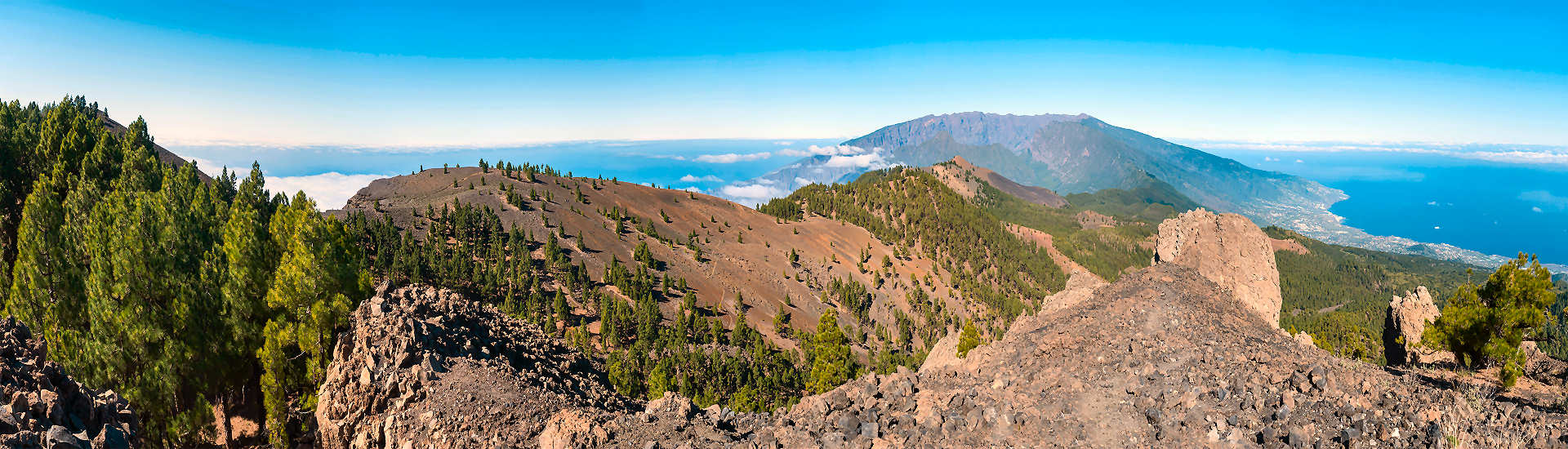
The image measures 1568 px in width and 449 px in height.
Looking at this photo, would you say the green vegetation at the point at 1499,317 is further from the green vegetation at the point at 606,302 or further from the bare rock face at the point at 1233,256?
the green vegetation at the point at 606,302

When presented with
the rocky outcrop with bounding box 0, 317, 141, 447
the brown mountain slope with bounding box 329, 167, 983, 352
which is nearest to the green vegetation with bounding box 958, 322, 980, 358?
the brown mountain slope with bounding box 329, 167, 983, 352

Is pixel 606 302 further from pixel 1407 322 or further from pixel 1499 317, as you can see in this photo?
pixel 1499 317

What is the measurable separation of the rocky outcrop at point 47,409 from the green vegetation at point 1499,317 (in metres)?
44.0

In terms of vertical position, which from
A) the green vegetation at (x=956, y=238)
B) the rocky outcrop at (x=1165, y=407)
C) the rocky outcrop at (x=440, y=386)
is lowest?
the green vegetation at (x=956, y=238)

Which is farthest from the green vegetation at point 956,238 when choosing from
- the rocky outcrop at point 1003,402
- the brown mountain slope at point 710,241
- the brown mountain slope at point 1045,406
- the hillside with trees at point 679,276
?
the brown mountain slope at point 1045,406

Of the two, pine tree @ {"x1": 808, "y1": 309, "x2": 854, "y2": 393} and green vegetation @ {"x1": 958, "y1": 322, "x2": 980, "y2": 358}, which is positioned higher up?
green vegetation @ {"x1": 958, "y1": 322, "x2": 980, "y2": 358}

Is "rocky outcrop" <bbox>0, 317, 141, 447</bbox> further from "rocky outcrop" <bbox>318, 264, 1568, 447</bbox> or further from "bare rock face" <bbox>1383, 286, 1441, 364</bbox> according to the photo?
"bare rock face" <bbox>1383, 286, 1441, 364</bbox>

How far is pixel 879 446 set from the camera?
15719 mm

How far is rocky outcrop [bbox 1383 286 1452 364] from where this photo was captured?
3828 cm

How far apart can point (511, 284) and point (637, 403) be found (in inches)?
2121

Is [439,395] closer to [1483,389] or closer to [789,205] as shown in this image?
[1483,389]

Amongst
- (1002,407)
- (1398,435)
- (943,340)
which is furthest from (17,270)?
(943,340)

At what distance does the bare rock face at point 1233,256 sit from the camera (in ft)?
153

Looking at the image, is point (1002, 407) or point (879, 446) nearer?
point (879, 446)
